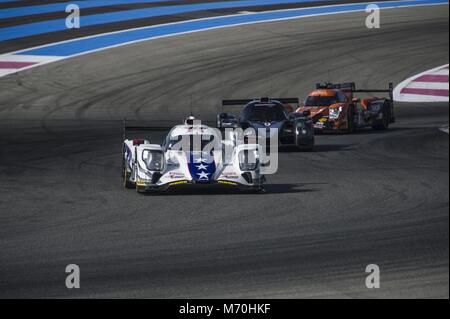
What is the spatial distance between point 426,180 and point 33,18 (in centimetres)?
2567

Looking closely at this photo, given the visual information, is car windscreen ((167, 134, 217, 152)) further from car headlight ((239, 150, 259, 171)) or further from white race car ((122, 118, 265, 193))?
car headlight ((239, 150, 259, 171))

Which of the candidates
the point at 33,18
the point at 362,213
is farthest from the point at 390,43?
the point at 362,213

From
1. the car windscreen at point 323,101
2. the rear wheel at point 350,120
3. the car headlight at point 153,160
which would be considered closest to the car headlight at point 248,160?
the car headlight at point 153,160

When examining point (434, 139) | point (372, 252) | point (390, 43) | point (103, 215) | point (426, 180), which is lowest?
point (372, 252)

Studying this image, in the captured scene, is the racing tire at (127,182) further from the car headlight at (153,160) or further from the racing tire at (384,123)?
the racing tire at (384,123)

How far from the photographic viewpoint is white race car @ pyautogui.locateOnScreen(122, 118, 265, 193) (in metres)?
15.4

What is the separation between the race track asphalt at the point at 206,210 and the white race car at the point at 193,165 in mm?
231

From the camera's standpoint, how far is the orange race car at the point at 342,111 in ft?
82.4

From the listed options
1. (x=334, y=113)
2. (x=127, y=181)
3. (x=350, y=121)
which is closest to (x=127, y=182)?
(x=127, y=181)

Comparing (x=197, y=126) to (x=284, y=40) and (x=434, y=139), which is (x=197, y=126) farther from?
(x=284, y=40)

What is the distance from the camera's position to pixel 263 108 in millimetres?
21641

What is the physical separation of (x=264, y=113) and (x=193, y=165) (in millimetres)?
6344

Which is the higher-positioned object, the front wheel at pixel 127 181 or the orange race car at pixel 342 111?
the orange race car at pixel 342 111

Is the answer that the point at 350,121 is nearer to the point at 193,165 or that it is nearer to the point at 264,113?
the point at 264,113
